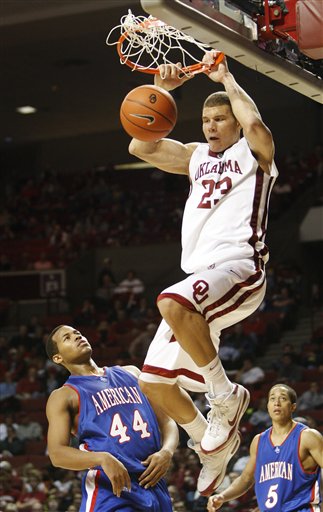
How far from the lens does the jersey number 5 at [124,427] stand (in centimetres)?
584

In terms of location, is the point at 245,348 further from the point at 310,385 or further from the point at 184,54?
the point at 184,54

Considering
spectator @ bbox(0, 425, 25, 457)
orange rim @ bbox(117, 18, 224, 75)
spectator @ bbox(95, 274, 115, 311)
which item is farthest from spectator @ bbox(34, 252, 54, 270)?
orange rim @ bbox(117, 18, 224, 75)

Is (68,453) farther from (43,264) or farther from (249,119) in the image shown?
(43,264)

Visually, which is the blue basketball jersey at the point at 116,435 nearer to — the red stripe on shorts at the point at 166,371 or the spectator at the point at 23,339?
the red stripe on shorts at the point at 166,371

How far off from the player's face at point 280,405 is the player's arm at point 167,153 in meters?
2.48

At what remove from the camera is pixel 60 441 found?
5707 mm

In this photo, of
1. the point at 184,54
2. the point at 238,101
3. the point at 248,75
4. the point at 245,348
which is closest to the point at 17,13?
the point at 248,75

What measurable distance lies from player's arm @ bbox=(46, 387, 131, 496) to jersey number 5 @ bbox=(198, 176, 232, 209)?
1476mm

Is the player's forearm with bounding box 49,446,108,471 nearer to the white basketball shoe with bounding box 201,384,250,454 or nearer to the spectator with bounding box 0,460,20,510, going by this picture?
the white basketball shoe with bounding box 201,384,250,454

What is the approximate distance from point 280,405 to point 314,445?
360mm

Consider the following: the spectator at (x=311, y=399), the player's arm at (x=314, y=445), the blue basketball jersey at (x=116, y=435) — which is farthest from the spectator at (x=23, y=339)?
the blue basketball jersey at (x=116, y=435)

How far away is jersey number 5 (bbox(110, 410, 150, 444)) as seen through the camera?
5.84 meters

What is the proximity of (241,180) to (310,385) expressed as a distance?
844 centimetres

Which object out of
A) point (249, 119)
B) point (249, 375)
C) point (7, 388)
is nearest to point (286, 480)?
point (249, 119)
